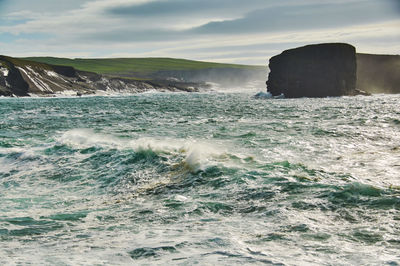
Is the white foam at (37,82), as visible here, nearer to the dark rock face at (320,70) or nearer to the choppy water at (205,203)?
the dark rock face at (320,70)

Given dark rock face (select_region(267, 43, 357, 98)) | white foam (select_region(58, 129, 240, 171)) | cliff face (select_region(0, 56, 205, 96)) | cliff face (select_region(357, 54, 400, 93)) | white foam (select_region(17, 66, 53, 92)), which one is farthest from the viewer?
cliff face (select_region(357, 54, 400, 93))

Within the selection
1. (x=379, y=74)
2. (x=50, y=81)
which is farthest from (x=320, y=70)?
(x=50, y=81)

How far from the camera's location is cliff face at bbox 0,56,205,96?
93.7 m

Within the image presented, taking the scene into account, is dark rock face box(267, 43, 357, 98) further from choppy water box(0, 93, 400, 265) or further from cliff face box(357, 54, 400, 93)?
choppy water box(0, 93, 400, 265)

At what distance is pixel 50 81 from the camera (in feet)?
341

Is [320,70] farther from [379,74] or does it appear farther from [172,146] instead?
[172,146]

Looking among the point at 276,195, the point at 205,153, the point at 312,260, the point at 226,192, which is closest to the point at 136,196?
the point at 226,192

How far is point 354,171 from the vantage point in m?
11.9

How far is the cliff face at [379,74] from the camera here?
110 m

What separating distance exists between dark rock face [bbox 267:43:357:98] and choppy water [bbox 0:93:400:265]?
6518 centimetres

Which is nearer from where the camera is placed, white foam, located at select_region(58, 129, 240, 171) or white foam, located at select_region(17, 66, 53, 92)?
white foam, located at select_region(58, 129, 240, 171)

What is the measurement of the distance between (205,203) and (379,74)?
4507 inches

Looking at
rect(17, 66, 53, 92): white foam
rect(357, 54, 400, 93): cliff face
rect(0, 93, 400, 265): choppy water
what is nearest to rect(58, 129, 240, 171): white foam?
rect(0, 93, 400, 265): choppy water

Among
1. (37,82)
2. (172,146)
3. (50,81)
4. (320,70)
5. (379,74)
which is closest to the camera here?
(172,146)
